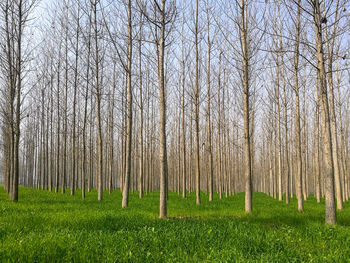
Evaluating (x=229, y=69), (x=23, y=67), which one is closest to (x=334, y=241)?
(x=23, y=67)

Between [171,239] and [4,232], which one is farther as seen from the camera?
[4,232]

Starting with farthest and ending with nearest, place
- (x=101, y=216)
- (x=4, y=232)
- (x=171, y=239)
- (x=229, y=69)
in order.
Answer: (x=229, y=69)
(x=101, y=216)
(x=4, y=232)
(x=171, y=239)

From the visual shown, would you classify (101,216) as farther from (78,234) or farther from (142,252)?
(142,252)

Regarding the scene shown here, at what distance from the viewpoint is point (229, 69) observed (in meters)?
15.9

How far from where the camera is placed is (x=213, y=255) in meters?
3.32

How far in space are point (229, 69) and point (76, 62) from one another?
8565mm

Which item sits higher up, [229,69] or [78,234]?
[229,69]

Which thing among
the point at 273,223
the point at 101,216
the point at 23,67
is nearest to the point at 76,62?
the point at 23,67

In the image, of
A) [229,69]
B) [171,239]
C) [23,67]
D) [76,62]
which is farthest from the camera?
[229,69]

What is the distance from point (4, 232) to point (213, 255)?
11.0 feet

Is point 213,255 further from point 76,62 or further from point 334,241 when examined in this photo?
point 76,62

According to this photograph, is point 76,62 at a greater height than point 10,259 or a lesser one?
greater

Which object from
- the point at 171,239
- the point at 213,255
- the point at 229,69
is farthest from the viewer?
the point at 229,69

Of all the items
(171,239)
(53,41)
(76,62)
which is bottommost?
(171,239)
